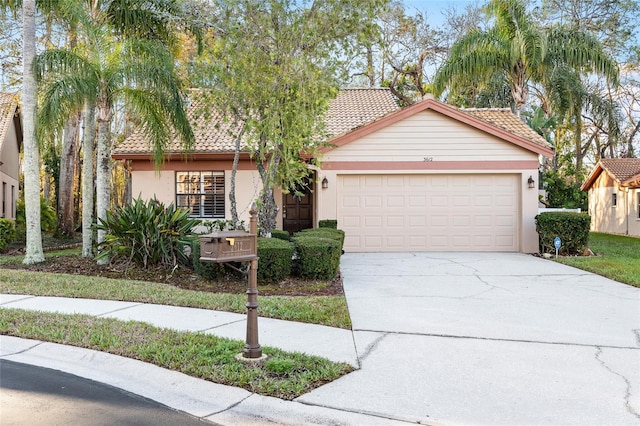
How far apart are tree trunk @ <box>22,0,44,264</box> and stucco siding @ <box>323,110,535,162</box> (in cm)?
754

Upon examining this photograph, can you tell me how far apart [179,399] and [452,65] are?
17.3 m

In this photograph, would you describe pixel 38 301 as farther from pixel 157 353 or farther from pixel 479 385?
pixel 479 385

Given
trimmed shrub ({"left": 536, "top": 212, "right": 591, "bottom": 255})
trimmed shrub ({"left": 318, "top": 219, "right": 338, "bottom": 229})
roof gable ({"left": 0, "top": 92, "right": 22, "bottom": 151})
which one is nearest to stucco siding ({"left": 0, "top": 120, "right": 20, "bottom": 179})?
roof gable ({"left": 0, "top": 92, "right": 22, "bottom": 151})

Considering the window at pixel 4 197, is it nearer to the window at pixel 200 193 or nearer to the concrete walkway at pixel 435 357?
the window at pixel 200 193

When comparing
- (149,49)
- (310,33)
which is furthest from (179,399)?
(149,49)

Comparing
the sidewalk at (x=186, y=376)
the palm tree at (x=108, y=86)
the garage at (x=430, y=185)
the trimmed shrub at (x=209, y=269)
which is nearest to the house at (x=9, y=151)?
the palm tree at (x=108, y=86)

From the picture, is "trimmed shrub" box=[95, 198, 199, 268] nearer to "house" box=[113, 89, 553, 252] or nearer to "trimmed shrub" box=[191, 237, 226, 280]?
"trimmed shrub" box=[191, 237, 226, 280]

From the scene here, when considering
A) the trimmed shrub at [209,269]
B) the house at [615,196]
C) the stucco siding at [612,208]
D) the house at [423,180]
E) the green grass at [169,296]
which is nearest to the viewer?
the green grass at [169,296]

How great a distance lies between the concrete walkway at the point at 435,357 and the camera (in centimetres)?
388

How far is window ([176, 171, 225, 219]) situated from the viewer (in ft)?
51.3

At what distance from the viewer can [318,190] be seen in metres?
14.7

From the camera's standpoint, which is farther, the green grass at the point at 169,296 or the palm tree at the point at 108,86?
the palm tree at the point at 108,86

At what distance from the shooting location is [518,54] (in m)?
17.8

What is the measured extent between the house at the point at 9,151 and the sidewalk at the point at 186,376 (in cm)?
1440
